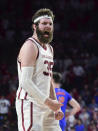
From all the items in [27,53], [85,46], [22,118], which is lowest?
[85,46]

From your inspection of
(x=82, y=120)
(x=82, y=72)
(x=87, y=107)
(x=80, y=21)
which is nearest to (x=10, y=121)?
(x=82, y=120)

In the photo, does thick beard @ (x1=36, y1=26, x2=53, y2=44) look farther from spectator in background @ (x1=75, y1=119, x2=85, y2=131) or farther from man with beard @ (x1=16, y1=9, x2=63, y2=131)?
spectator in background @ (x1=75, y1=119, x2=85, y2=131)

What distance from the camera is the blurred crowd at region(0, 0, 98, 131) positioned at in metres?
10.9

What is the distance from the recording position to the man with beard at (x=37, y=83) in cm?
362

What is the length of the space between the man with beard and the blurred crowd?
17.3 feet

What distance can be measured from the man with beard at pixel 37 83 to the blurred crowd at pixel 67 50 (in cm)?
526

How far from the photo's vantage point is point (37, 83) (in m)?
3.73

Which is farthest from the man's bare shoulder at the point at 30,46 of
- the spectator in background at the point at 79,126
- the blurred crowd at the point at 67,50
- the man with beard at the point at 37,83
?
the spectator in background at the point at 79,126

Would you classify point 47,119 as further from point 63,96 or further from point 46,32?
point 63,96

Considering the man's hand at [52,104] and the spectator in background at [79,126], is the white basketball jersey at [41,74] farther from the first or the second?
the spectator in background at [79,126]

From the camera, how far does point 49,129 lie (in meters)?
3.86

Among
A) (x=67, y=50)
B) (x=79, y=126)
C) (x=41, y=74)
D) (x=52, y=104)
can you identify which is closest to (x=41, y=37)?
(x=41, y=74)

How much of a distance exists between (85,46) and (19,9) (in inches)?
181

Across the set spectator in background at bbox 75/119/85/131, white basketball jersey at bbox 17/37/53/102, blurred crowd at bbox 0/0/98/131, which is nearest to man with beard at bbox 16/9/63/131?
white basketball jersey at bbox 17/37/53/102
